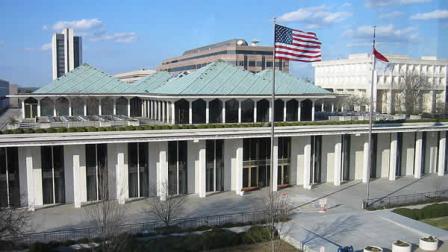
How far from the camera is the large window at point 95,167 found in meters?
37.8

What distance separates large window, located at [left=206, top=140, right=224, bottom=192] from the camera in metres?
41.8

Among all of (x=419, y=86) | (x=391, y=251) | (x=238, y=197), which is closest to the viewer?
(x=391, y=251)

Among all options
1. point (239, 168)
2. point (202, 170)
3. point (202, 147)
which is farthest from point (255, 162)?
point (202, 147)

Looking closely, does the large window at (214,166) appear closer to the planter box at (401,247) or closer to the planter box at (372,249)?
the planter box at (372,249)

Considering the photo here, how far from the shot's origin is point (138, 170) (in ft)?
129

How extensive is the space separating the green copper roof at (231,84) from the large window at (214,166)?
554 cm

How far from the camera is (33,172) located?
36281mm

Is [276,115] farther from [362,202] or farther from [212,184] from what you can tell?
[362,202]

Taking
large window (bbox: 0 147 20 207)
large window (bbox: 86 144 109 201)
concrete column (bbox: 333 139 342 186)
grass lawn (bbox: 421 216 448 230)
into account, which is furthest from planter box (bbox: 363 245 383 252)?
large window (bbox: 0 147 20 207)

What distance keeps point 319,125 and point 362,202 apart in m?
8.87

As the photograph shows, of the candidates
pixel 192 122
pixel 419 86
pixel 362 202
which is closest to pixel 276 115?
pixel 192 122

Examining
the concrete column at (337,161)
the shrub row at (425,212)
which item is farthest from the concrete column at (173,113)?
the shrub row at (425,212)

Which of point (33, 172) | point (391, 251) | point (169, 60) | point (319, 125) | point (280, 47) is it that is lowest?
point (391, 251)

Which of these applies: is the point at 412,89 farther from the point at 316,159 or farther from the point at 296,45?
the point at 296,45
